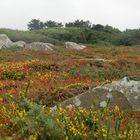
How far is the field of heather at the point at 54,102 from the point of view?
8406mm

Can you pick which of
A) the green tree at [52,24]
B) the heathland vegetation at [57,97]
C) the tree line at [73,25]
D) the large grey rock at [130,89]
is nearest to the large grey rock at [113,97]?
the large grey rock at [130,89]

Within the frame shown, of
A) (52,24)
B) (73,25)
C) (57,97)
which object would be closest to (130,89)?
(57,97)

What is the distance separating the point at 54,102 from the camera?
45.6 feet

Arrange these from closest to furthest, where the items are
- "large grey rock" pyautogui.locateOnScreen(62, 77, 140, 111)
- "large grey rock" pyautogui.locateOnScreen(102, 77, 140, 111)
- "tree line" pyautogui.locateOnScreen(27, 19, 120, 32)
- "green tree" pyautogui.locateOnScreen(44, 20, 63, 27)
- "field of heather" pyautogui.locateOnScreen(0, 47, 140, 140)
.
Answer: "field of heather" pyautogui.locateOnScreen(0, 47, 140, 140) → "large grey rock" pyautogui.locateOnScreen(62, 77, 140, 111) → "large grey rock" pyautogui.locateOnScreen(102, 77, 140, 111) → "tree line" pyautogui.locateOnScreen(27, 19, 120, 32) → "green tree" pyautogui.locateOnScreen(44, 20, 63, 27)

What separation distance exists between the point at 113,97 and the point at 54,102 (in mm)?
1642

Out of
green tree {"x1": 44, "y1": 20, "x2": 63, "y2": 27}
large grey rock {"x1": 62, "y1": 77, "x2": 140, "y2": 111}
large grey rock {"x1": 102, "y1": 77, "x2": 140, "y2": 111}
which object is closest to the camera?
large grey rock {"x1": 62, "y1": 77, "x2": 140, "y2": 111}

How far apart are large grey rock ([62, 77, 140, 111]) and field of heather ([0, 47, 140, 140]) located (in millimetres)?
799

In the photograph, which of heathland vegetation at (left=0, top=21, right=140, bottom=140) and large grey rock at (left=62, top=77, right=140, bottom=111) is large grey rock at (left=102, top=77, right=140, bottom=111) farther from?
heathland vegetation at (left=0, top=21, right=140, bottom=140)

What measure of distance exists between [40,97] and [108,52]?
31.3 m

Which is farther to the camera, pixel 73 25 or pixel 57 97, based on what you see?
pixel 73 25

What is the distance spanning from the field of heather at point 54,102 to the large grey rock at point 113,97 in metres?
0.80

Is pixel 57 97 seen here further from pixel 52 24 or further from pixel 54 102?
pixel 52 24

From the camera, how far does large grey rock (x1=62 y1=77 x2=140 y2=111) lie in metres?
13.6

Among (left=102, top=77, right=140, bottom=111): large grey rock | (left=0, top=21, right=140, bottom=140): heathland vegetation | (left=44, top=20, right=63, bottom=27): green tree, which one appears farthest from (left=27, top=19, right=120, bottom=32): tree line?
(left=102, top=77, right=140, bottom=111): large grey rock
